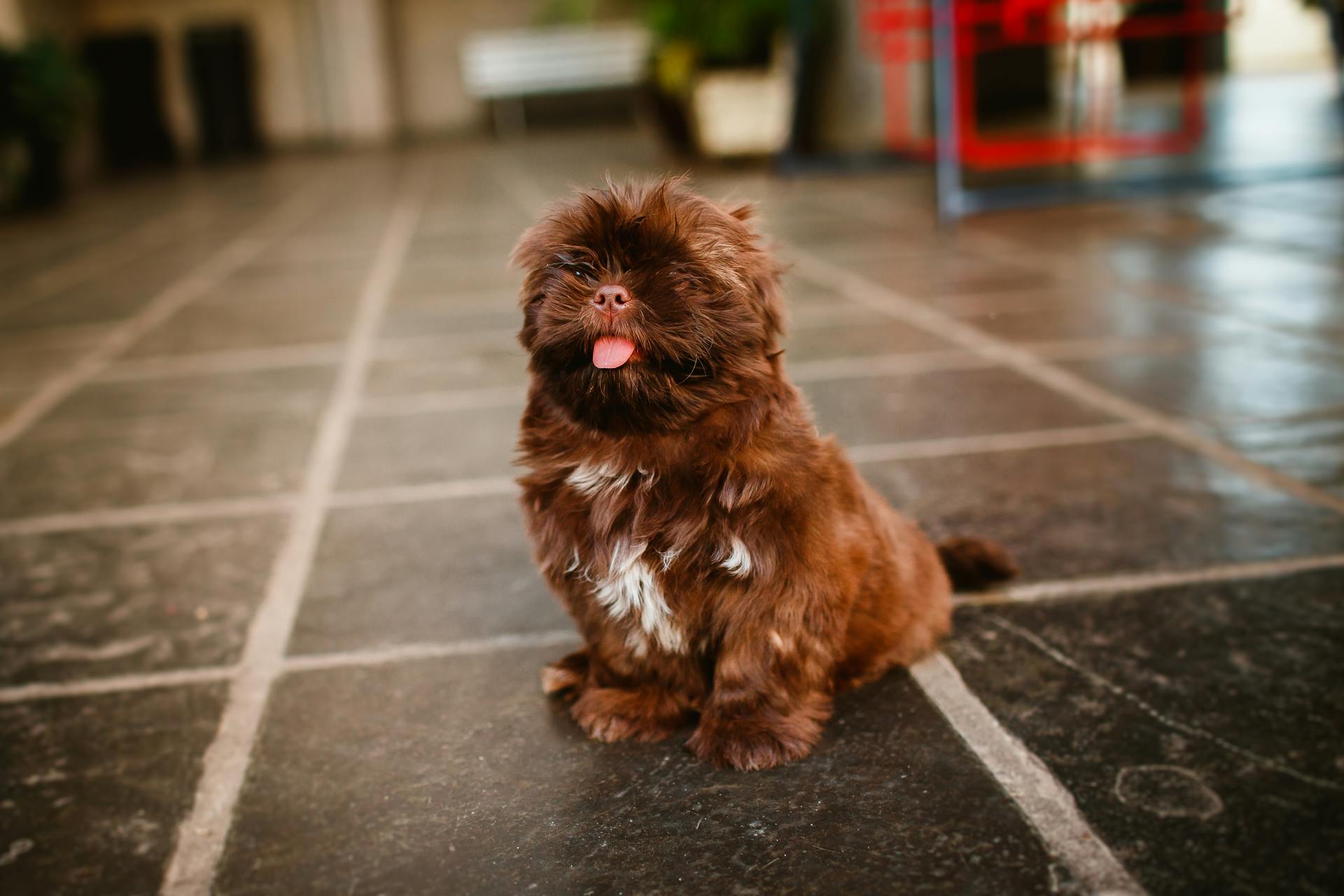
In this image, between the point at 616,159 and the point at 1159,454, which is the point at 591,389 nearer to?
the point at 1159,454

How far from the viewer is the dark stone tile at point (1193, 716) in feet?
4.51

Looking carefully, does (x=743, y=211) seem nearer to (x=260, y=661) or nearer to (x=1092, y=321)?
(x=260, y=661)

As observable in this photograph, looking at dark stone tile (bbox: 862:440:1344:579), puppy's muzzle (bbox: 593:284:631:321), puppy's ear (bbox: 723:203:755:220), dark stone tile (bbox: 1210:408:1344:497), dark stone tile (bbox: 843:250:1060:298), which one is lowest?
dark stone tile (bbox: 862:440:1344:579)

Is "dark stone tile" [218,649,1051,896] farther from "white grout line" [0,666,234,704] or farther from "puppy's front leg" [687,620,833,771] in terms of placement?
"white grout line" [0,666,234,704]

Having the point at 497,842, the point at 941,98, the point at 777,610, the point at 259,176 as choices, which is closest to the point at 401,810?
the point at 497,842

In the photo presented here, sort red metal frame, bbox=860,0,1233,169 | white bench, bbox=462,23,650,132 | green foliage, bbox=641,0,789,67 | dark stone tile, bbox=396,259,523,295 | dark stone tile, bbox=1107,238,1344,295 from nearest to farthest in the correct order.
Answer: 1. dark stone tile, bbox=1107,238,1344,295
2. dark stone tile, bbox=396,259,523,295
3. red metal frame, bbox=860,0,1233,169
4. green foliage, bbox=641,0,789,67
5. white bench, bbox=462,23,650,132

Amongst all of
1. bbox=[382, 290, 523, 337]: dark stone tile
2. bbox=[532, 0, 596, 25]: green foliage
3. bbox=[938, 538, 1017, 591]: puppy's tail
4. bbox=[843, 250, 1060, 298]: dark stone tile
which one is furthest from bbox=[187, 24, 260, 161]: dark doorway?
bbox=[938, 538, 1017, 591]: puppy's tail

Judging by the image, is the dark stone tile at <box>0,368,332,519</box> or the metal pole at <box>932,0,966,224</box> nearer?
the dark stone tile at <box>0,368,332,519</box>

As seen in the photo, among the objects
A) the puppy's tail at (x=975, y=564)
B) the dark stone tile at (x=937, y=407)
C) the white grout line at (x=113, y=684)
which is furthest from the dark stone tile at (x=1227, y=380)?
the white grout line at (x=113, y=684)

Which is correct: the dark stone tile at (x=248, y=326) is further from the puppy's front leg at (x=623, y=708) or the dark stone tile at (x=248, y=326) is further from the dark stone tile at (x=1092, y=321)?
the puppy's front leg at (x=623, y=708)

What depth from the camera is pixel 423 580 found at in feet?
7.86

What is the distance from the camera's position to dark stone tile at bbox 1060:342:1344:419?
122 inches

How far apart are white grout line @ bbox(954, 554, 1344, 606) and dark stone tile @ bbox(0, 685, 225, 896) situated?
1310mm

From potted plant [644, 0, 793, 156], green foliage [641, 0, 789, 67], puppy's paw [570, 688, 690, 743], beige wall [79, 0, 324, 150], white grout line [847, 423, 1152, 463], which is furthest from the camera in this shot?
beige wall [79, 0, 324, 150]
